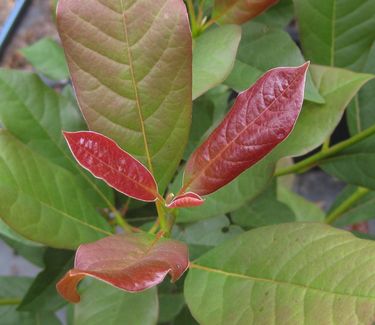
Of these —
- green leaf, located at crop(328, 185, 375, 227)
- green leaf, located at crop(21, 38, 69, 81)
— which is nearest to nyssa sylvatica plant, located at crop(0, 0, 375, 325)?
green leaf, located at crop(328, 185, 375, 227)

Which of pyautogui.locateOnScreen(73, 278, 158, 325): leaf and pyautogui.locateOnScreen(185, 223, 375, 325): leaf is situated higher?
pyautogui.locateOnScreen(185, 223, 375, 325): leaf

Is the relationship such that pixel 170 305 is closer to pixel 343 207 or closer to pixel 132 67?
pixel 343 207

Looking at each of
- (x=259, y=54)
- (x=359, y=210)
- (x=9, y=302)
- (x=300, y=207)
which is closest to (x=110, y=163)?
(x=259, y=54)

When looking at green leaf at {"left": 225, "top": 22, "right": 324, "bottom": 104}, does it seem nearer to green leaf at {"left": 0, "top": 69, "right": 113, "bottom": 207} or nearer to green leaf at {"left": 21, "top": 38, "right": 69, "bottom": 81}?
green leaf at {"left": 0, "top": 69, "right": 113, "bottom": 207}

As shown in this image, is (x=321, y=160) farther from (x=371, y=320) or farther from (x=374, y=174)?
(x=371, y=320)

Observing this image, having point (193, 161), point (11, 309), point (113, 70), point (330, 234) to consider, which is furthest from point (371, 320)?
point (11, 309)
